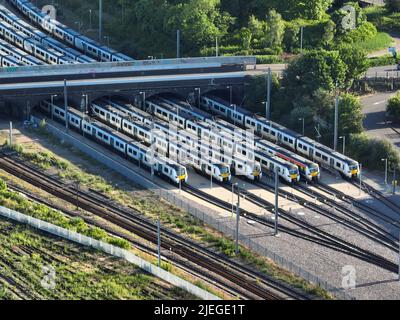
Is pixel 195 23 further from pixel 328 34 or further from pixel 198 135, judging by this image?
pixel 198 135

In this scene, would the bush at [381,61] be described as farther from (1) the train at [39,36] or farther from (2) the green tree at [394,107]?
(1) the train at [39,36]

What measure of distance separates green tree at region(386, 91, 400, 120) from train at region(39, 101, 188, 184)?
945 inches

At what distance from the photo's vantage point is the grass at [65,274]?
75.2 meters

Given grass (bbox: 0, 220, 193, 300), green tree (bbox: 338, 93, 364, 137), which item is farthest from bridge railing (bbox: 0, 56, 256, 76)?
grass (bbox: 0, 220, 193, 300)

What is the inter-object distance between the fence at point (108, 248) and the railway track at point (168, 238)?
12.9 ft

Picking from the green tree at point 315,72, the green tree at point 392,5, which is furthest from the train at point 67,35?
the green tree at point 392,5

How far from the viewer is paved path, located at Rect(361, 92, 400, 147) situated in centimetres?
10862

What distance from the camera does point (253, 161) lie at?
10000 centimetres

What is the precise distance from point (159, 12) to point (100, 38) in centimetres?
826

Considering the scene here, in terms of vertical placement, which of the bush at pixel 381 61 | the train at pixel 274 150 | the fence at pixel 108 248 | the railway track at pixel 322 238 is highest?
the bush at pixel 381 61

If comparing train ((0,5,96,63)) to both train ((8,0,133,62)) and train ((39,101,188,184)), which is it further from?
train ((39,101,188,184))

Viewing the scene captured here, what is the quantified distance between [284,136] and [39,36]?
40.4 meters

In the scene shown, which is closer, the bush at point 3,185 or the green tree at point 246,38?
the bush at point 3,185
